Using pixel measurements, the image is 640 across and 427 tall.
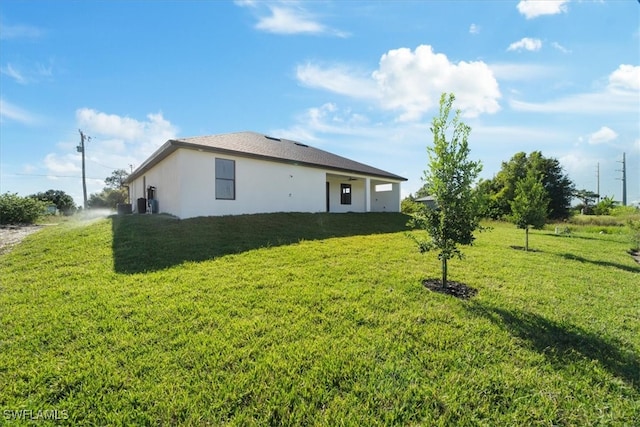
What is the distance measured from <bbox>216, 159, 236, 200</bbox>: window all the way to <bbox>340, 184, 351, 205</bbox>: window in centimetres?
905

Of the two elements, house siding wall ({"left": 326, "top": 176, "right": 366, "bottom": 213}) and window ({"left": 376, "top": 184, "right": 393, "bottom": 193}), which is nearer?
house siding wall ({"left": 326, "top": 176, "right": 366, "bottom": 213})

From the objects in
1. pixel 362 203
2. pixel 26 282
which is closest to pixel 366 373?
pixel 26 282

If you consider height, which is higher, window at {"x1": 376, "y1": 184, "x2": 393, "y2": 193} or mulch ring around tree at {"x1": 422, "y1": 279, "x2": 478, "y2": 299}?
window at {"x1": 376, "y1": 184, "x2": 393, "y2": 193}

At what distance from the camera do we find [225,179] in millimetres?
12188

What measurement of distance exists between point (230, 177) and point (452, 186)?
9496 millimetres

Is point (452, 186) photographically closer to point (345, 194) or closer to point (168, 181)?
point (168, 181)

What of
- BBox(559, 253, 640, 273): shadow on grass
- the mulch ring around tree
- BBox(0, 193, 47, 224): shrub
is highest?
BBox(0, 193, 47, 224): shrub

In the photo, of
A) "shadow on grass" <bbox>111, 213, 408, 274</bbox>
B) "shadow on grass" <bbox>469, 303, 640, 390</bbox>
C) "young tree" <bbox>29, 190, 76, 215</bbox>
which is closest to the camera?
"shadow on grass" <bbox>469, 303, 640, 390</bbox>

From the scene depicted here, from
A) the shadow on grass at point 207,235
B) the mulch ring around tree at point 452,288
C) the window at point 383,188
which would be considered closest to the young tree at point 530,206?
the shadow on grass at point 207,235

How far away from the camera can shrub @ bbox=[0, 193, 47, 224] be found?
15.8 meters

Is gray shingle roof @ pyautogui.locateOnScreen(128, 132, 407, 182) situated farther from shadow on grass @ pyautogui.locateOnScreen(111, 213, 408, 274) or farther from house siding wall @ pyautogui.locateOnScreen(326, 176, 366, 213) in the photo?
shadow on grass @ pyautogui.locateOnScreen(111, 213, 408, 274)

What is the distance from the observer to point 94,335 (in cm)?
345

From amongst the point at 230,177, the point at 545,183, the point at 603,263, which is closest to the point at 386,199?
the point at 230,177

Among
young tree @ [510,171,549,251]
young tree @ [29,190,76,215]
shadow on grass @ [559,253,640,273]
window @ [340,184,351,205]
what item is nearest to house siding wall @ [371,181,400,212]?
window @ [340,184,351,205]
